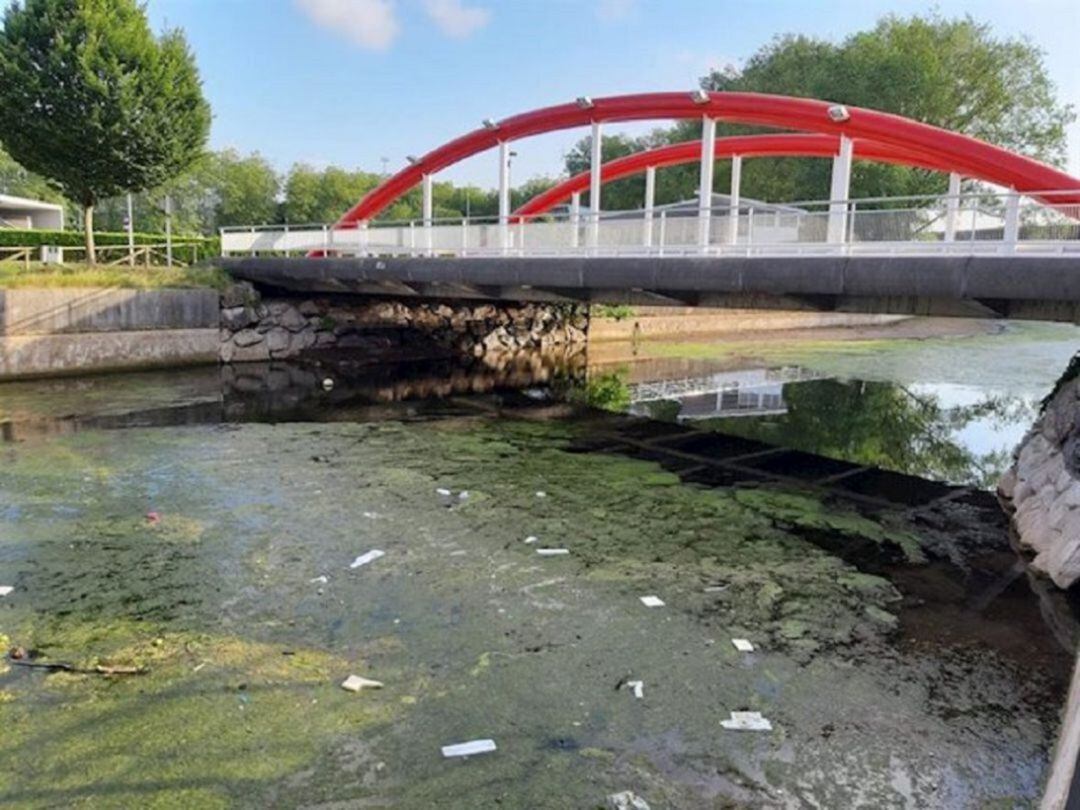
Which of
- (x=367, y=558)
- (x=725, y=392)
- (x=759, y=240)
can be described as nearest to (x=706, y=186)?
(x=759, y=240)

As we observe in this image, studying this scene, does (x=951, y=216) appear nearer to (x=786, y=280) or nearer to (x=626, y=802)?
(x=786, y=280)

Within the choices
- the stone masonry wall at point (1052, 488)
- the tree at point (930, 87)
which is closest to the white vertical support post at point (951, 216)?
the stone masonry wall at point (1052, 488)

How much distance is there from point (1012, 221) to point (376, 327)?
68.6 feet

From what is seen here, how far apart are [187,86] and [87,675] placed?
23.6m

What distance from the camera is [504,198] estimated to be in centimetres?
1948

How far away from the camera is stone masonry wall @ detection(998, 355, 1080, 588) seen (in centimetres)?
859

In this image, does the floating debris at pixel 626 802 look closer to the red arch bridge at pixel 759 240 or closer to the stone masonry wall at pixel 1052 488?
the stone masonry wall at pixel 1052 488

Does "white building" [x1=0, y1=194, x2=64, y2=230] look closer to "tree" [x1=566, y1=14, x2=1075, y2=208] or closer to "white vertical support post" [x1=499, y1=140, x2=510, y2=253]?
"white vertical support post" [x1=499, y1=140, x2=510, y2=253]

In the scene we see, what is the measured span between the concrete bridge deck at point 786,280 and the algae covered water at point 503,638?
296 centimetres

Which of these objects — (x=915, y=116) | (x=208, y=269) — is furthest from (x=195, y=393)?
(x=915, y=116)

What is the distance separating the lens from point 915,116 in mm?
38594

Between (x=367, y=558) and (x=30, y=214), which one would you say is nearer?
(x=367, y=558)

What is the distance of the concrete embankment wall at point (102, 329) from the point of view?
66.6 feet

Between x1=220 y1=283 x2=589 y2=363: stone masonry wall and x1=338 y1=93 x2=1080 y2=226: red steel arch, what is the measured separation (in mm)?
8084
